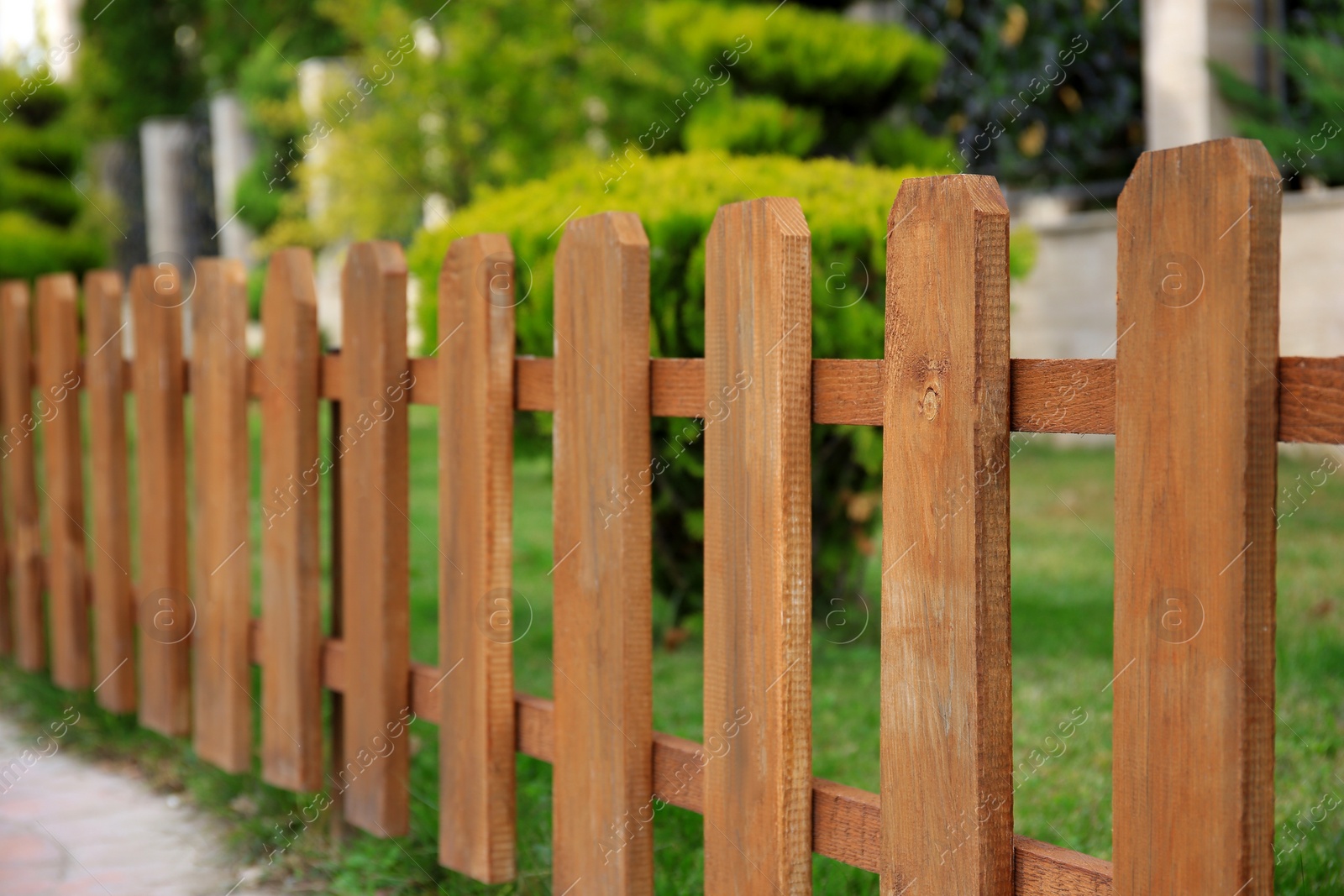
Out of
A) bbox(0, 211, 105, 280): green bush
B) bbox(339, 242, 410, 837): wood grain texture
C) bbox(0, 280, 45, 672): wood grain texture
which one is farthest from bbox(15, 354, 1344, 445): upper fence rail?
bbox(0, 211, 105, 280): green bush

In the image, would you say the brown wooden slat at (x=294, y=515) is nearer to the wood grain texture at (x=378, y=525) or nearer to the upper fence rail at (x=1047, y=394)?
the wood grain texture at (x=378, y=525)

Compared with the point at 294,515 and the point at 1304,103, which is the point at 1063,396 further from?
the point at 1304,103

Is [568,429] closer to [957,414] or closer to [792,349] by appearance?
[792,349]

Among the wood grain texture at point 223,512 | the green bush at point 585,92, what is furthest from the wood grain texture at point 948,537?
the green bush at point 585,92

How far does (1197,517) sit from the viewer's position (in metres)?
1.43

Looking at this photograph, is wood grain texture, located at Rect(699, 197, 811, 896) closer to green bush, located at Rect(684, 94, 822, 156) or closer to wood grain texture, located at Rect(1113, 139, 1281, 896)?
wood grain texture, located at Rect(1113, 139, 1281, 896)

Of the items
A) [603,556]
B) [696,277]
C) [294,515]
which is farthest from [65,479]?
[603,556]

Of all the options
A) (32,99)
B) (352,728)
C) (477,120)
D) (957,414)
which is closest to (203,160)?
(32,99)

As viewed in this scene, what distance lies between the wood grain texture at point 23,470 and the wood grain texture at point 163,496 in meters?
0.97

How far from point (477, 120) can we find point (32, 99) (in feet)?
21.1

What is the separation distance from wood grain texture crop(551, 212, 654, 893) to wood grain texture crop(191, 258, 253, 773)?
126 cm

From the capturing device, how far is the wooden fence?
1420 mm

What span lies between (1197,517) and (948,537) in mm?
335

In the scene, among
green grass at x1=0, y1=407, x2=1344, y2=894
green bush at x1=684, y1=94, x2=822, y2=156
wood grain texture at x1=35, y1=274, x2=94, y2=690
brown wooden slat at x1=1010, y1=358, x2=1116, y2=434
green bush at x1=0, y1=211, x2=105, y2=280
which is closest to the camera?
brown wooden slat at x1=1010, y1=358, x2=1116, y2=434
